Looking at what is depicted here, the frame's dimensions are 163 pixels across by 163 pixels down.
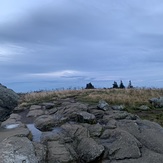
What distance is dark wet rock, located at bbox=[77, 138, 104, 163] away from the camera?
1142cm

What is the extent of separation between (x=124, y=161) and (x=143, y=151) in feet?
3.99

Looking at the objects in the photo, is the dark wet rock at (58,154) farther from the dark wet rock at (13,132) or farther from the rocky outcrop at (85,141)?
the dark wet rock at (13,132)

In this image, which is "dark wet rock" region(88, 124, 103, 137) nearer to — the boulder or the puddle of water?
the puddle of water

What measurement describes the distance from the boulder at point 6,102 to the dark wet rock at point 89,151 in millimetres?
4477

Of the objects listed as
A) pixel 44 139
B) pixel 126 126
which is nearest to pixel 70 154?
pixel 44 139

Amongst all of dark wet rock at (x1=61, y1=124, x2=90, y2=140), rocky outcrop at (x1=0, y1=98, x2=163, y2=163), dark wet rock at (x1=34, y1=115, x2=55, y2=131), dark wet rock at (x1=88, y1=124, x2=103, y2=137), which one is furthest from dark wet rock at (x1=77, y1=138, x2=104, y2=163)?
dark wet rock at (x1=34, y1=115, x2=55, y2=131)

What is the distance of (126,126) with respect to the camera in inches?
555

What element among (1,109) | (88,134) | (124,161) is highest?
(1,109)

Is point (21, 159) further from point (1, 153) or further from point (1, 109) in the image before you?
point (1, 109)

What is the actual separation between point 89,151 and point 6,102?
5.28 metres

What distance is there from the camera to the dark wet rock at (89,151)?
11.4 meters

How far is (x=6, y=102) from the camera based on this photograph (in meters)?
14.1

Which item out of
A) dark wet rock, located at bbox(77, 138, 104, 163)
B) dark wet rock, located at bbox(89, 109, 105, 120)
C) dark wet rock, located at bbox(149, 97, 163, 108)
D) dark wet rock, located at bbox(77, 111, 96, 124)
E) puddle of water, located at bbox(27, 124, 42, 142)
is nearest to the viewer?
dark wet rock, located at bbox(77, 138, 104, 163)

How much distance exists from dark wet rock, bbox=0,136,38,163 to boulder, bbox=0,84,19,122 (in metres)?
3.12
